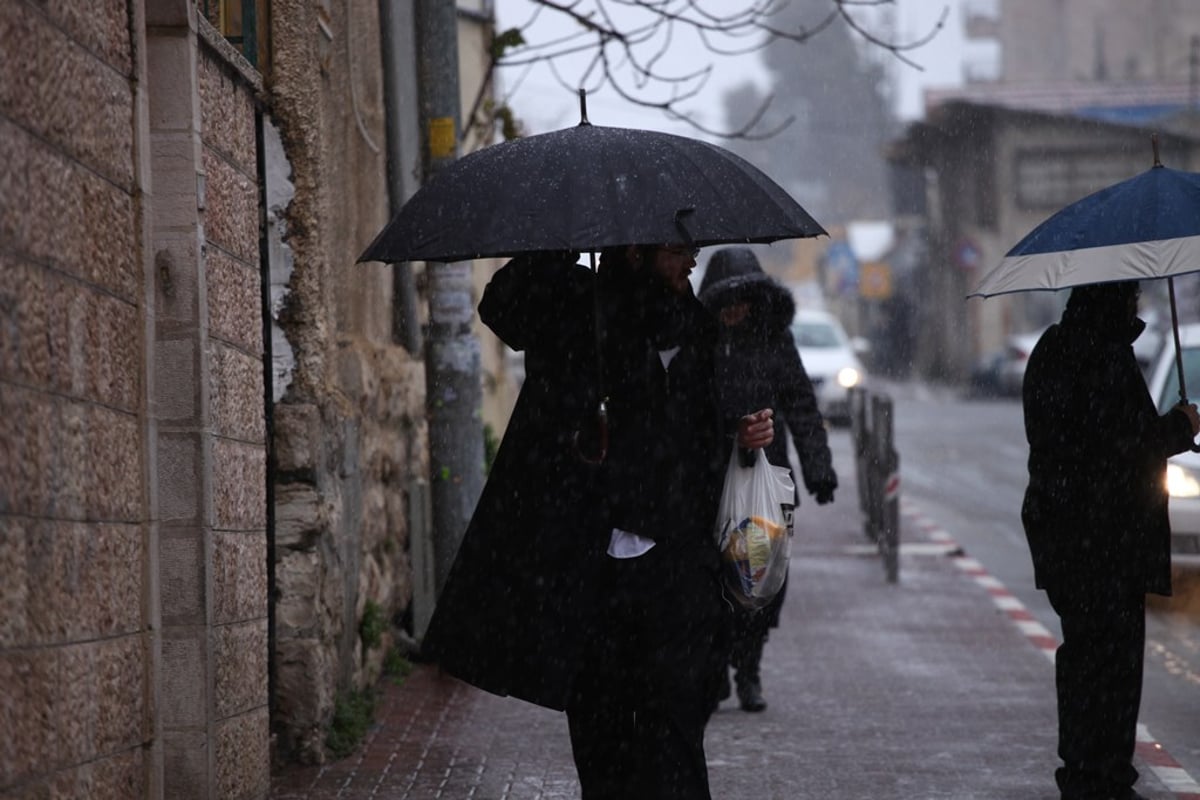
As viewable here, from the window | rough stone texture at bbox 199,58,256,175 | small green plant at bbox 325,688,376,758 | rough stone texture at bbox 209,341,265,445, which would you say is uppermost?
the window

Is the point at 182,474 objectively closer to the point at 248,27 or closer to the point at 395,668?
the point at 248,27

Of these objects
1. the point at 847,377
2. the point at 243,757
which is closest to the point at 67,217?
the point at 243,757

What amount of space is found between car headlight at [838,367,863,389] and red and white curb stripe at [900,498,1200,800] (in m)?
7.80

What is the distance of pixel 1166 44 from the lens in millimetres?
72250

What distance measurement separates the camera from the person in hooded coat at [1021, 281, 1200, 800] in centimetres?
617

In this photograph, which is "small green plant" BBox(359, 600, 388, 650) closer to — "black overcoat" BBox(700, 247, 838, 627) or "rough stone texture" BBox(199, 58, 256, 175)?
"black overcoat" BBox(700, 247, 838, 627)

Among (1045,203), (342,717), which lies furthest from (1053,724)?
(1045,203)

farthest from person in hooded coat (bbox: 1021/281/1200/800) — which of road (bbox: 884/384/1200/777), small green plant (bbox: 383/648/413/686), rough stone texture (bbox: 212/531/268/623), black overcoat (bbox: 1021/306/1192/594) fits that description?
small green plant (bbox: 383/648/413/686)

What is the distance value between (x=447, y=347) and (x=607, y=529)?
427 centimetres

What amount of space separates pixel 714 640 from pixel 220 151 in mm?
2109

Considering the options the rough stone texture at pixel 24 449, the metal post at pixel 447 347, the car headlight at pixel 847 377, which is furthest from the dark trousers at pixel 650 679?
the car headlight at pixel 847 377

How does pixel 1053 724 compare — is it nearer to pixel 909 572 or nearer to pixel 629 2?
pixel 629 2

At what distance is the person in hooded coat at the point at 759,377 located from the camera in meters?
7.59

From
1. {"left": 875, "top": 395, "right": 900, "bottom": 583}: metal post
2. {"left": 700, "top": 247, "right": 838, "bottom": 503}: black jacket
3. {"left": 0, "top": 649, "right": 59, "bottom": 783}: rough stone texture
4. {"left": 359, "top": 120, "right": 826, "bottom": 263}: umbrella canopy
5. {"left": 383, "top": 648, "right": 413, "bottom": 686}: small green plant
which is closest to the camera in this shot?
{"left": 0, "top": 649, "right": 59, "bottom": 783}: rough stone texture
